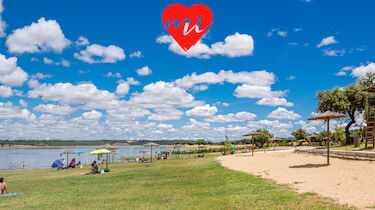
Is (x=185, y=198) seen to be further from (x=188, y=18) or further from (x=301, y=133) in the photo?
(x=301, y=133)

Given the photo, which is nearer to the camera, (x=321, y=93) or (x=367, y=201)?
(x=367, y=201)

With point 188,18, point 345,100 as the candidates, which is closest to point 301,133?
point 345,100

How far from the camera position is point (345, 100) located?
38156mm

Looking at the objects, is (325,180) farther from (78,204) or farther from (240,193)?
(78,204)

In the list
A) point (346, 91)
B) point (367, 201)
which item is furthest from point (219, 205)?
point (346, 91)

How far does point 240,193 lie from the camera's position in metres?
11.8

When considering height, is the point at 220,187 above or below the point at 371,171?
below

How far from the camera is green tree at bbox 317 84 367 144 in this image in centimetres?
3775

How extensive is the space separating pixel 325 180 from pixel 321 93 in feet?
114

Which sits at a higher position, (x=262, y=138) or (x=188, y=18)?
(x=188, y=18)

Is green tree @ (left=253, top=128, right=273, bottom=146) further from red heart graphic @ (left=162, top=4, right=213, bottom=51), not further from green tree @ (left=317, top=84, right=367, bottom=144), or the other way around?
red heart graphic @ (left=162, top=4, right=213, bottom=51)

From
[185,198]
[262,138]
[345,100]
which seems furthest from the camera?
[262,138]

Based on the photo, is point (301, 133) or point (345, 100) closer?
point (345, 100)

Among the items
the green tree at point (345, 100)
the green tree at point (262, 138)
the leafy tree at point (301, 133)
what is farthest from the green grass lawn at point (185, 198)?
the leafy tree at point (301, 133)
